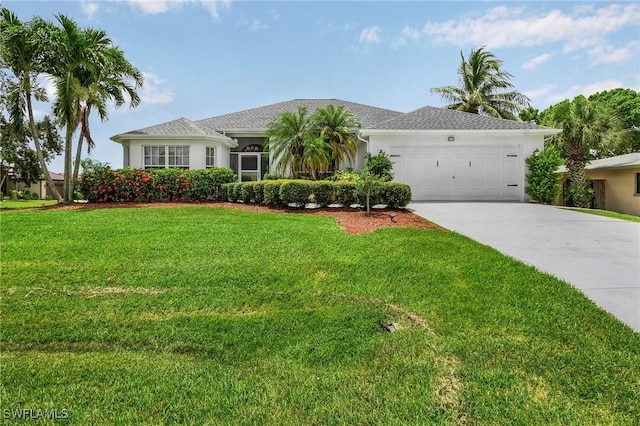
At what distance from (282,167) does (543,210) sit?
1028 cm

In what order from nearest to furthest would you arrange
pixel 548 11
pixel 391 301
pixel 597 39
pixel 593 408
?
pixel 593 408
pixel 391 301
pixel 548 11
pixel 597 39

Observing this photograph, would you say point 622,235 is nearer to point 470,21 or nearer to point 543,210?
point 543,210

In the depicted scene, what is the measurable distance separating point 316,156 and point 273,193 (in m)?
3.98

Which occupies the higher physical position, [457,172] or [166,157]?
[166,157]

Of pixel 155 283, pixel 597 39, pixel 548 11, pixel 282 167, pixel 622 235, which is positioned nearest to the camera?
pixel 155 283

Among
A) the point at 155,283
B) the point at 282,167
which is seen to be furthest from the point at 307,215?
the point at 282,167

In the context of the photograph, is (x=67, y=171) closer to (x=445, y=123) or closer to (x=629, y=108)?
(x=445, y=123)

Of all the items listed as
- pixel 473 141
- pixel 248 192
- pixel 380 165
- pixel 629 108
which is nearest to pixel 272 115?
pixel 380 165

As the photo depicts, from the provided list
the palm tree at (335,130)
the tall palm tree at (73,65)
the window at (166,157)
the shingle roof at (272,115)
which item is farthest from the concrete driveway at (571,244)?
the tall palm tree at (73,65)

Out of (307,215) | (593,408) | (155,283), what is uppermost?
(307,215)

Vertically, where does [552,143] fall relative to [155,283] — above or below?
above

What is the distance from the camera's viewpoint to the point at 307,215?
10.4m

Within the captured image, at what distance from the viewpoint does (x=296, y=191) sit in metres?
11.4

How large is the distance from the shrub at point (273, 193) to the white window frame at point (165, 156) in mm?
7101
